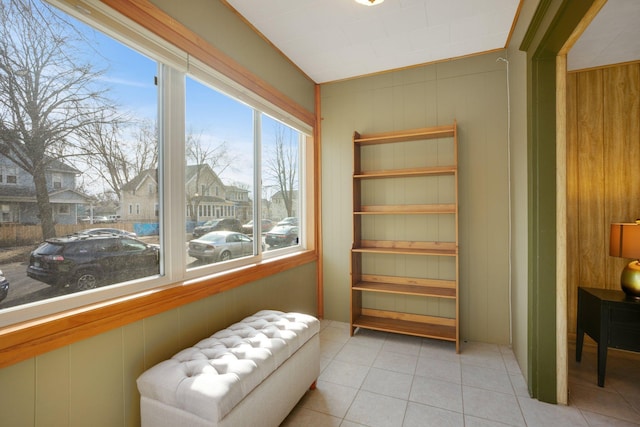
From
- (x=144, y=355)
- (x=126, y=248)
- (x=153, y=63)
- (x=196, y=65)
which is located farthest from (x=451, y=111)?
(x=144, y=355)

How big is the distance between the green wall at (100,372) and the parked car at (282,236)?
2.87 ft

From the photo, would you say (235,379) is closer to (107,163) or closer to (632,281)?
(107,163)

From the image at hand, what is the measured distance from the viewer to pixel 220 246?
221cm

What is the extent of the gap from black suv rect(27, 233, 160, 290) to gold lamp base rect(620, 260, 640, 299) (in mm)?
3223

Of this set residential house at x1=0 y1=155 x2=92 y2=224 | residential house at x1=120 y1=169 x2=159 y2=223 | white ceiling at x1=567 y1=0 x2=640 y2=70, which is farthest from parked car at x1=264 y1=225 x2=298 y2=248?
Answer: white ceiling at x1=567 y1=0 x2=640 y2=70

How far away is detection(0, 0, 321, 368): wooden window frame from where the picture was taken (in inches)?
44.9

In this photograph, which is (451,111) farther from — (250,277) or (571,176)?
(250,277)

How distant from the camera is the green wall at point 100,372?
114 cm

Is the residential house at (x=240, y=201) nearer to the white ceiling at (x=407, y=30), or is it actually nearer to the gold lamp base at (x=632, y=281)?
the white ceiling at (x=407, y=30)

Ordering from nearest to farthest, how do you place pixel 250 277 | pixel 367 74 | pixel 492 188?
pixel 250 277
pixel 492 188
pixel 367 74

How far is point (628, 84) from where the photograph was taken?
2543 millimetres

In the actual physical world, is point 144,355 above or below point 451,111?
below

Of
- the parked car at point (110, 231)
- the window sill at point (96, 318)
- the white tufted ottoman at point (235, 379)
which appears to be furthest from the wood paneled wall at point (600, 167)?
the parked car at point (110, 231)

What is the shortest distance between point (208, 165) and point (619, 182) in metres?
3.40
